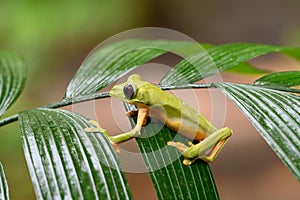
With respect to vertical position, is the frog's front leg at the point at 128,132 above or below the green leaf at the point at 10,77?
below

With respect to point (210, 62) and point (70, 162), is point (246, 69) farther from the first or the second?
point (70, 162)

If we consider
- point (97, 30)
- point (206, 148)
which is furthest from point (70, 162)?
point (97, 30)

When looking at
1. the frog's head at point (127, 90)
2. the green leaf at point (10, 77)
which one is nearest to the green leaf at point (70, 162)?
the frog's head at point (127, 90)

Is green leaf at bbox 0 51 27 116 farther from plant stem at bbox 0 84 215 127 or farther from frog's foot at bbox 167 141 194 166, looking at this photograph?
frog's foot at bbox 167 141 194 166

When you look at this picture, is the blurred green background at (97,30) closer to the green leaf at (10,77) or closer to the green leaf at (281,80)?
the green leaf at (10,77)

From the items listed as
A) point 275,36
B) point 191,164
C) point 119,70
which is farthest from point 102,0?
point 191,164

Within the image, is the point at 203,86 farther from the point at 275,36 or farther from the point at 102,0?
the point at 275,36
